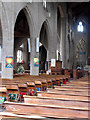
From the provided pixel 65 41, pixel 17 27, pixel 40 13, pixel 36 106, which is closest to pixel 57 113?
pixel 36 106

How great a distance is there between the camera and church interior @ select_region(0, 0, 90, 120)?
8.01ft

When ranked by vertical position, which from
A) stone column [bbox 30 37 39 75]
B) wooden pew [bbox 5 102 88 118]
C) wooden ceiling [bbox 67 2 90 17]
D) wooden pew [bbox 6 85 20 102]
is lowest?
wooden pew [bbox 6 85 20 102]

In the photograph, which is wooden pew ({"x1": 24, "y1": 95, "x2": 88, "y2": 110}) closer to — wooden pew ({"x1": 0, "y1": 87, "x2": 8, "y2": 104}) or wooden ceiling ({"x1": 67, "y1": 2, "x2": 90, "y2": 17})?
wooden pew ({"x1": 0, "y1": 87, "x2": 8, "y2": 104})

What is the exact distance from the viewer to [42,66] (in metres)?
30.5

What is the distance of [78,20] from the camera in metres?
34.9

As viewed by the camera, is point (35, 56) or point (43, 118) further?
point (35, 56)

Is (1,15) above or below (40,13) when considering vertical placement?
below

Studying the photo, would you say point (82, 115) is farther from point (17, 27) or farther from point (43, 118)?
point (17, 27)

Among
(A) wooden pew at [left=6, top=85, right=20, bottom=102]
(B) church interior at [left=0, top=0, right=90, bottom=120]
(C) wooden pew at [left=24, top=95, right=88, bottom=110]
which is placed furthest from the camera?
(A) wooden pew at [left=6, top=85, right=20, bottom=102]

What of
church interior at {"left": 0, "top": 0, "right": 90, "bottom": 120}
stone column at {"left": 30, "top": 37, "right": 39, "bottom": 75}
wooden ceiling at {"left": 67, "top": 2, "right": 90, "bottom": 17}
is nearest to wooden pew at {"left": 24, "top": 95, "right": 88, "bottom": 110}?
church interior at {"left": 0, "top": 0, "right": 90, "bottom": 120}

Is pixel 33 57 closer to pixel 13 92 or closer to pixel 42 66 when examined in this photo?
pixel 13 92

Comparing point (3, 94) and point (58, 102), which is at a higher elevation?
point (58, 102)

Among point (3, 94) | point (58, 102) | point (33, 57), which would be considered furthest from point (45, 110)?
point (33, 57)

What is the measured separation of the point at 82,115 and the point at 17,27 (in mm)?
17987
